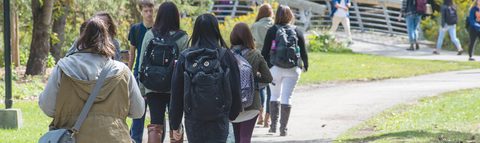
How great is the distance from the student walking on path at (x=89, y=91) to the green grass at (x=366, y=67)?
793cm

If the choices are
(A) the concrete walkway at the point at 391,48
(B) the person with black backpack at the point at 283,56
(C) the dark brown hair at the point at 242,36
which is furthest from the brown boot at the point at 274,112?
(A) the concrete walkway at the point at 391,48

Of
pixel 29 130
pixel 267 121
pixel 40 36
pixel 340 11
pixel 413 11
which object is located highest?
pixel 413 11

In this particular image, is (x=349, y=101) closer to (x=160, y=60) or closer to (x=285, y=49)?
(x=285, y=49)

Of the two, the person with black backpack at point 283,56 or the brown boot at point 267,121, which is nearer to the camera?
the person with black backpack at point 283,56

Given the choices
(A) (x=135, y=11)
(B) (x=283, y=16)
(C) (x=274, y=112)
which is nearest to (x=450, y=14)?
(A) (x=135, y=11)

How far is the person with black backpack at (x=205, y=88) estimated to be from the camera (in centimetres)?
313

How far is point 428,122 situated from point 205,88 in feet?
13.0

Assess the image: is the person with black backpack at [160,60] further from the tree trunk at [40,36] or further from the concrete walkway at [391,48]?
the concrete walkway at [391,48]

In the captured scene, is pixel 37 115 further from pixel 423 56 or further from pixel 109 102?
pixel 423 56

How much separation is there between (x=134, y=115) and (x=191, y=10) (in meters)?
10.8

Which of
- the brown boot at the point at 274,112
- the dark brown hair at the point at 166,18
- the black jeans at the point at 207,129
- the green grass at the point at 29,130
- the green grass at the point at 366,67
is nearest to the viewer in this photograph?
the black jeans at the point at 207,129

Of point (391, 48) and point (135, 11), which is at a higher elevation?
point (135, 11)

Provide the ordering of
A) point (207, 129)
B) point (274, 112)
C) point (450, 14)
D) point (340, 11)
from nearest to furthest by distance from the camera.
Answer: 1. point (207, 129)
2. point (274, 112)
3. point (450, 14)
4. point (340, 11)

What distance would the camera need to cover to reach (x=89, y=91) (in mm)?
2768
